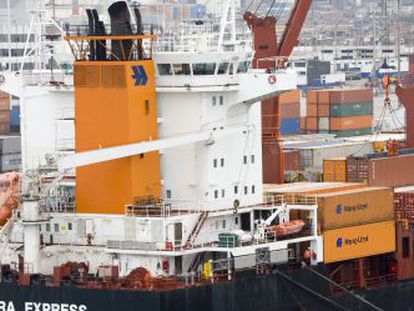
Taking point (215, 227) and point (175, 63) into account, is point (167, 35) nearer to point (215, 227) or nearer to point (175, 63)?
point (175, 63)

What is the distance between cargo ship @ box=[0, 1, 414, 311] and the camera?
3800 centimetres

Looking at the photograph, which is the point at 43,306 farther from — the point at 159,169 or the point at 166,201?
the point at 159,169

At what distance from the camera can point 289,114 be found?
287ft

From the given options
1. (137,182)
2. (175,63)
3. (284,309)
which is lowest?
(284,309)

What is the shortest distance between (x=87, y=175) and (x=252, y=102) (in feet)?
15.2

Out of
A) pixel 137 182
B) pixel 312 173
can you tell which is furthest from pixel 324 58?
pixel 137 182

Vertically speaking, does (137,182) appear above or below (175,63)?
below

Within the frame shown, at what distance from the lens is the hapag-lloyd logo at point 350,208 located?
4166cm

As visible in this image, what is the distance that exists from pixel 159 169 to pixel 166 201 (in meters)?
0.82

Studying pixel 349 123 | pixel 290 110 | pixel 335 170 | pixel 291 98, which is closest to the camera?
pixel 335 170

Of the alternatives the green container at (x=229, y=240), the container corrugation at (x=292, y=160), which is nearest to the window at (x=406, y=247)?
the green container at (x=229, y=240)

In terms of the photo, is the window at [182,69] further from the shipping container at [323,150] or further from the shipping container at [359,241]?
the shipping container at [323,150]

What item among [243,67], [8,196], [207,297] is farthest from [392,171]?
[8,196]

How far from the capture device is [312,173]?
49.8m
